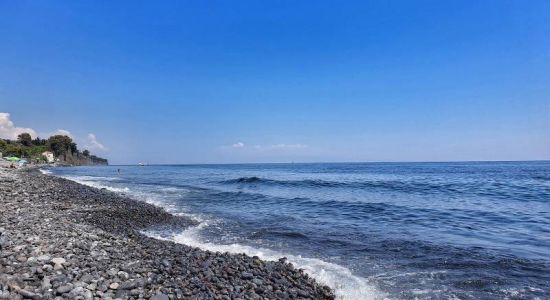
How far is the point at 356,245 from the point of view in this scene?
39.3 ft

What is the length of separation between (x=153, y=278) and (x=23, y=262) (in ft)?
8.31

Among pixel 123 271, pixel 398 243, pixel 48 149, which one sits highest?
pixel 48 149

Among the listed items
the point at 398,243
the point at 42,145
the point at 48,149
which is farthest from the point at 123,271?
the point at 42,145

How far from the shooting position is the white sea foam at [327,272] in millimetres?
7637

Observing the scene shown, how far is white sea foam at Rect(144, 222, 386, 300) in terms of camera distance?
764cm

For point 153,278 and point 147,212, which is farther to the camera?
point 147,212

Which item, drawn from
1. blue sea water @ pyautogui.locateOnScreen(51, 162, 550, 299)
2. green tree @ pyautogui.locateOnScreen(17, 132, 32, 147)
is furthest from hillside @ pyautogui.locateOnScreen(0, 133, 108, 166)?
blue sea water @ pyautogui.locateOnScreen(51, 162, 550, 299)

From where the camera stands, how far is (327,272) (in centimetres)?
891

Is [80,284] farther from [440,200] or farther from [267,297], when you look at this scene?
[440,200]

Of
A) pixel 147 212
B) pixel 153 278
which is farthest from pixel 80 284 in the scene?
pixel 147 212

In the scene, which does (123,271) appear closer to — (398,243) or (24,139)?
(398,243)

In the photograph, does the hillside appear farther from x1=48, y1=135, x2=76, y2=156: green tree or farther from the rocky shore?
the rocky shore

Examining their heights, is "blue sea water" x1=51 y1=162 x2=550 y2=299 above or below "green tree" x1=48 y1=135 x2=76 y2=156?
below

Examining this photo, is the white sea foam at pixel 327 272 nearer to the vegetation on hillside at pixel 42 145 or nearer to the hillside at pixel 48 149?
the hillside at pixel 48 149
